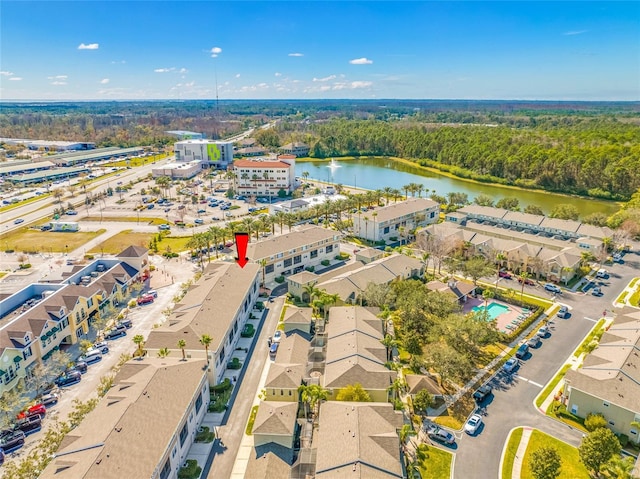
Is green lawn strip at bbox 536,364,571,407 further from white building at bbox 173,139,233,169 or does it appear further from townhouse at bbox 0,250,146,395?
white building at bbox 173,139,233,169

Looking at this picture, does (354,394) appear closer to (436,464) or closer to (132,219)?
(436,464)

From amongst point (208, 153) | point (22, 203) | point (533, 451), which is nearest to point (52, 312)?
point (533, 451)

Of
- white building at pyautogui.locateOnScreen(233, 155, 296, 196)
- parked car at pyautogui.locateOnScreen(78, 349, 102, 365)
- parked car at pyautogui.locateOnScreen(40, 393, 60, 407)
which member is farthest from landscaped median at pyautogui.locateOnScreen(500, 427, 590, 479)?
white building at pyautogui.locateOnScreen(233, 155, 296, 196)

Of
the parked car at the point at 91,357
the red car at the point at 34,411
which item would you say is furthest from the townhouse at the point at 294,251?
the red car at the point at 34,411

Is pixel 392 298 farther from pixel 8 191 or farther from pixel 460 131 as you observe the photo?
pixel 460 131

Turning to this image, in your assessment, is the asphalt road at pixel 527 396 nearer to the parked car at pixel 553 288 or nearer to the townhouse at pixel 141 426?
the parked car at pixel 553 288
